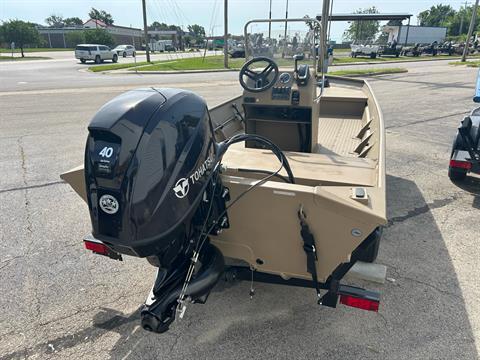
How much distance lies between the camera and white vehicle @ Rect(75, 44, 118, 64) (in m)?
29.5

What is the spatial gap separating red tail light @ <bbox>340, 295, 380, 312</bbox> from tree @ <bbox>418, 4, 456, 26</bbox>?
102811 millimetres

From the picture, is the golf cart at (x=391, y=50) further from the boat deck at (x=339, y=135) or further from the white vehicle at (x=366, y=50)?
the boat deck at (x=339, y=135)

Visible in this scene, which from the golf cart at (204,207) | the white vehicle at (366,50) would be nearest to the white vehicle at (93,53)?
the white vehicle at (366,50)

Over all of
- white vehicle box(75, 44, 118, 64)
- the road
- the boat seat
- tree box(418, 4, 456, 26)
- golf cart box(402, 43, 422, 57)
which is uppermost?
tree box(418, 4, 456, 26)

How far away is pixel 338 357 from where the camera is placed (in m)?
2.20

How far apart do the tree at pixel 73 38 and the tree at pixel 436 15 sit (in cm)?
7995

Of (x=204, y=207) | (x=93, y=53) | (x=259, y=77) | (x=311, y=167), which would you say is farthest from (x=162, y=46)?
(x=204, y=207)

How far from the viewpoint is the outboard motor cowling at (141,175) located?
1695mm

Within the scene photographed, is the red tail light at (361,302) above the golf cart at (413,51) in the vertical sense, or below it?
below

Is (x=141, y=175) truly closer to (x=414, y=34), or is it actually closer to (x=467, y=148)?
(x=467, y=148)

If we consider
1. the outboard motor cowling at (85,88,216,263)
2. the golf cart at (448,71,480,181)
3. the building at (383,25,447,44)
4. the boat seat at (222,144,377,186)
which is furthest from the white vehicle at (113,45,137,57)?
the outboard motor cowling at (85,88,216,263)

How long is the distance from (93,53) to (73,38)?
43.3 m

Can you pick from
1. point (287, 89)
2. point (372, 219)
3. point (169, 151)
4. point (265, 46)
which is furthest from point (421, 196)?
point (169, 151)

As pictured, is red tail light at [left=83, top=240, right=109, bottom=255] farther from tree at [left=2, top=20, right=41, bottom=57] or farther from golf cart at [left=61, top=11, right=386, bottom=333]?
tree at [left=2, top=20, right=41, bottom=57]
